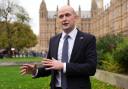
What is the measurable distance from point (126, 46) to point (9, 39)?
64072 millimetres

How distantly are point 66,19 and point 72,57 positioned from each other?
1.45 ft

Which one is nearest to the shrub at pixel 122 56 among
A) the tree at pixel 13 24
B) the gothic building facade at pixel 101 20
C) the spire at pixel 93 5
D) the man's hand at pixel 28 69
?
the man's hand at pixel 28 69

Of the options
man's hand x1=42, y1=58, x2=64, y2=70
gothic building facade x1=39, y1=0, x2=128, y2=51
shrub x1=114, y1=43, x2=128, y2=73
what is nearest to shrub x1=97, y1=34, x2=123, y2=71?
shrub x1=114, y1=43, x2=128, y2=73

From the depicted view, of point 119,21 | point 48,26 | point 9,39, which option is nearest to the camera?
point 9,39

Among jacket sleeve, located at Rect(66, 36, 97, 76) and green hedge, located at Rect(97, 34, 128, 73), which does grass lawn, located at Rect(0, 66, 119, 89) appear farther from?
jacket sleeve, located at Rect(66, 36, 97, 76)

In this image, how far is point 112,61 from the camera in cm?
1802

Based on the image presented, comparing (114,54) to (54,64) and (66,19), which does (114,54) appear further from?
(54,64)

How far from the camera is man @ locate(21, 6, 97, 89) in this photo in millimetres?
5184

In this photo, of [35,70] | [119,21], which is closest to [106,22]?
[119,21]

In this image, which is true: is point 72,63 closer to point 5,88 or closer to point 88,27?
point 5,88

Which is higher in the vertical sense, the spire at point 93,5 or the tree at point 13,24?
the spire at point 93,5

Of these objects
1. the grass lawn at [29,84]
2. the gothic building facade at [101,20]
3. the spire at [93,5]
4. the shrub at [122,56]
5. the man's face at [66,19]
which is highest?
the spire at [93,5]

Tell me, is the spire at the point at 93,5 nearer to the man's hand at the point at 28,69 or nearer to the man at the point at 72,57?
the man's hand at the point at 28,69

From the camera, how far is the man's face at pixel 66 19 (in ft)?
17.3
